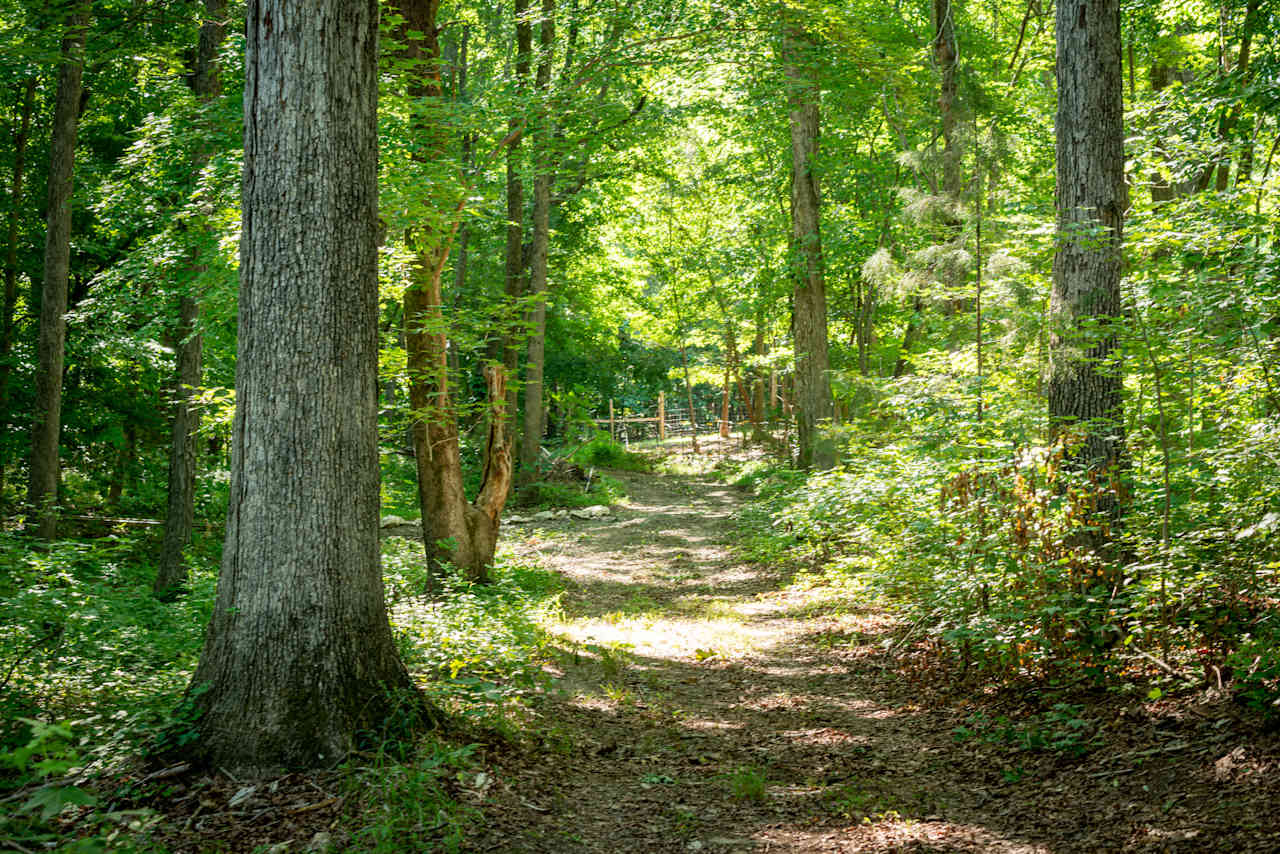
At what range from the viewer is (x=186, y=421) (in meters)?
9.86

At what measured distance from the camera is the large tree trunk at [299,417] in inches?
162

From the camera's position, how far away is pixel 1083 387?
245 inches

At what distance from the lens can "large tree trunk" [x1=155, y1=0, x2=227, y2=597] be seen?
31.3 feet

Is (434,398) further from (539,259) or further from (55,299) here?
(539,259)

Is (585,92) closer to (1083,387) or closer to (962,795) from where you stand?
(1083,387)

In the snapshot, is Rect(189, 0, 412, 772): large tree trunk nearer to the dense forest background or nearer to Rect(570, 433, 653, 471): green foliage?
the dense forest background

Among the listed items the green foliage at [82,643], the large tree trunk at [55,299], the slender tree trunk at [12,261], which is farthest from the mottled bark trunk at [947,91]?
the slender tree trunk at [12,261]

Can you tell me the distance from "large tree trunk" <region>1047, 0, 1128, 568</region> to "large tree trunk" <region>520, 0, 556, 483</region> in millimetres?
5807

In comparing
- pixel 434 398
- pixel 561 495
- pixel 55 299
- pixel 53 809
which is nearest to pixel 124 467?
pixel 55 299

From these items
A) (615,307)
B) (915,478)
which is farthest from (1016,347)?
(615,307)

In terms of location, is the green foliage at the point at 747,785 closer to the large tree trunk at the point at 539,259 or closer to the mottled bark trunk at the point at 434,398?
the mottled bark trunk at the point at 434,398

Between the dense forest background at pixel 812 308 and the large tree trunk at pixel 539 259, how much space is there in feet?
0.34

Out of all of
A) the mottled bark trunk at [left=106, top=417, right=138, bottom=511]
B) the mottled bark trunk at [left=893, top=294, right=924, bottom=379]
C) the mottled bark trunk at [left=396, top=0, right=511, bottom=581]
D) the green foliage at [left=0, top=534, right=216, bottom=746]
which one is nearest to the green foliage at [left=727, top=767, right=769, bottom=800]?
the green foliage at [left=0, top=534, right=216, bottom=746]

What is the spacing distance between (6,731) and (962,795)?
190 inches
